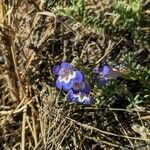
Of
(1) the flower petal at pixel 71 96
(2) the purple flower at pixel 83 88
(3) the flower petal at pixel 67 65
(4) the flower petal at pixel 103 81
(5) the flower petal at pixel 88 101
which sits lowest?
(5) the flower petal at pixel 88 101

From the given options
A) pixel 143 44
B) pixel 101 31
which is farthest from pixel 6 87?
pixel 143 44

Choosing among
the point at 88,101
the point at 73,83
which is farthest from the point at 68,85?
the point at 88,101

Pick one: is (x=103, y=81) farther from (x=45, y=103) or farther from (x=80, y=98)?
(x=45, y=103)

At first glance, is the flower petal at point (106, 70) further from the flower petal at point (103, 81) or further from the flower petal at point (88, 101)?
the flower petal at point (88, 101)

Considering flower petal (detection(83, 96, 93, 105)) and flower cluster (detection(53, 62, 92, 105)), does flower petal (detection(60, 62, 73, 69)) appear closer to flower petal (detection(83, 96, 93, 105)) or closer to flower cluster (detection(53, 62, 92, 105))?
flower cluster (detection(53, 62, 92, 105))

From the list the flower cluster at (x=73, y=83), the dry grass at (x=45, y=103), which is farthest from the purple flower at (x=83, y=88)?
the dry grass at (x=45, y=103)

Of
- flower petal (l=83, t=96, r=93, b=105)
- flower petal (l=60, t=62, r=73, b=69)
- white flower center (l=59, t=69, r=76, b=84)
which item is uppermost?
flower petal (l=60, t=62, r=73, b=69)

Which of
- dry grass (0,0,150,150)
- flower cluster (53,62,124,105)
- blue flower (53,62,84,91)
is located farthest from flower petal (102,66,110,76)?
dry grass (0,0,150,150)

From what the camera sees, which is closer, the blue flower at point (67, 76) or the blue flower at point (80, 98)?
the blue flower at point (67, 76)
